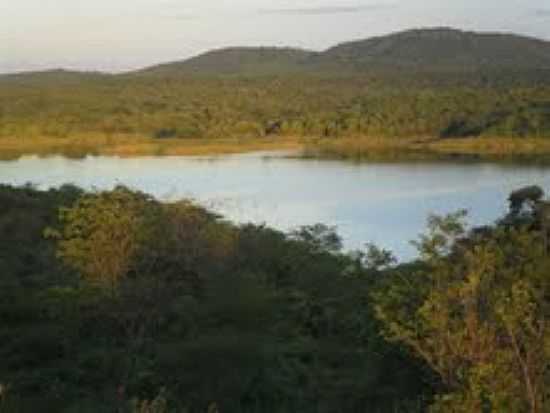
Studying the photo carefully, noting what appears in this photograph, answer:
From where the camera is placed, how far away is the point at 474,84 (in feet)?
310

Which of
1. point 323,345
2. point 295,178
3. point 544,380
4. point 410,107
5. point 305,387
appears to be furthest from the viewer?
point 410,107

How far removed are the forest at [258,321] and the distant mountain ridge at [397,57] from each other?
351ft

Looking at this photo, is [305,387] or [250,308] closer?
[305,387]

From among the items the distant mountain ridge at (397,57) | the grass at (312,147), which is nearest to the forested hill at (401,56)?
the distant mountain ridge at (397,57)

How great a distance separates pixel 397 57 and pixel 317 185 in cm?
9503

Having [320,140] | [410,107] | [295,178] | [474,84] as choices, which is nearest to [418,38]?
[474,84]

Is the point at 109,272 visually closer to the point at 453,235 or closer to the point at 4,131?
the point at 453,235

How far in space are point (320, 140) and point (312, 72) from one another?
5919 cm

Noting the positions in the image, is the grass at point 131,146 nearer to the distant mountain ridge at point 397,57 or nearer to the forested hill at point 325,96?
the forested hill at point 325,96

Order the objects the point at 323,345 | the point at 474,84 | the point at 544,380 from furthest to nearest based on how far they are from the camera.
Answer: the point at 474,84
the point at 323,345
the point at 544,380

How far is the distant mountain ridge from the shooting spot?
414 ft

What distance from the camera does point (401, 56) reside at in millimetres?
133625

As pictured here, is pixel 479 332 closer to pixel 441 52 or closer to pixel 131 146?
pixel 131 146

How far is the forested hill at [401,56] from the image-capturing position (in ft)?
415
